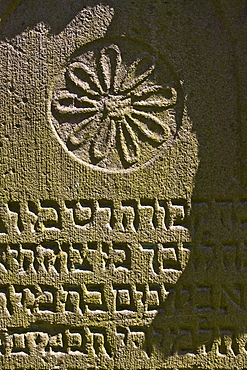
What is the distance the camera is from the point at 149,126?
2025 millimetres

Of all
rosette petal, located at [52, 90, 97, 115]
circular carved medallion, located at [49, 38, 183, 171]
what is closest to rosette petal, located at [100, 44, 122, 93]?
circular carved medallion, located at [49, 38, 183, 171]

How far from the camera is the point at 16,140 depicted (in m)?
2.03

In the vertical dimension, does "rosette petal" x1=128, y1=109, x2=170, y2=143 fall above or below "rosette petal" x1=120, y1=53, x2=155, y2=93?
below

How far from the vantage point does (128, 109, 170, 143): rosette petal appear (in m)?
2.01

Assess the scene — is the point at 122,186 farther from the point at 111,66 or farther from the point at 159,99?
the point at 111,66

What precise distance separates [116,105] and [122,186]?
1.21 ft

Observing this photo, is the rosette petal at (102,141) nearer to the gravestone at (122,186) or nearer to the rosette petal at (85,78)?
the gravestone at (122,186)

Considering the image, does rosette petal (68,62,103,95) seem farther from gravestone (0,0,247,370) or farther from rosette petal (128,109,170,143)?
rosette petal (128,109,170,143)

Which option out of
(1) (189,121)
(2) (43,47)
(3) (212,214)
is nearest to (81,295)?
Result: (3) (212,214)

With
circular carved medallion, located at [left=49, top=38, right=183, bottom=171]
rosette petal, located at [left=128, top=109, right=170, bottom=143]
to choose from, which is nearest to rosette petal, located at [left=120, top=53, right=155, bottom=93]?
circular carved medallion, located at [left=49, top=38, right=183, bottom=171]

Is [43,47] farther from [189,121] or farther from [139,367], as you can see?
[139,367]

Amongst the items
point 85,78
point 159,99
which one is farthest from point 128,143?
point 85,78

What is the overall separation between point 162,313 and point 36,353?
626 mm

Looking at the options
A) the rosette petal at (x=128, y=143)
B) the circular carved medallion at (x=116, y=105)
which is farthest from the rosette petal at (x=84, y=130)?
the rosette petal at (x=128, y=143)
